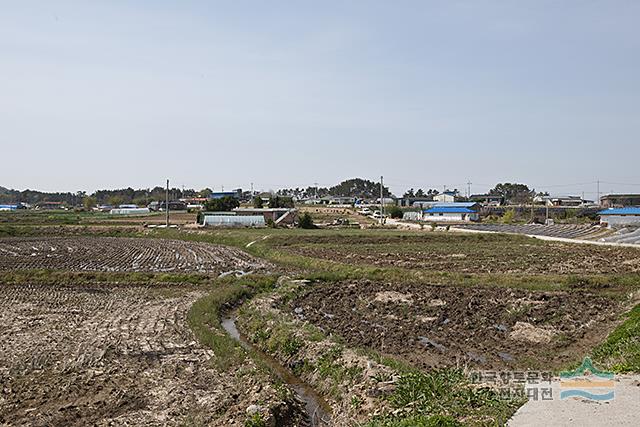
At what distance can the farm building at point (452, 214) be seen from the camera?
75750mm

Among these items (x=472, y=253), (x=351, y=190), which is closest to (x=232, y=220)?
(x=472, y=253)

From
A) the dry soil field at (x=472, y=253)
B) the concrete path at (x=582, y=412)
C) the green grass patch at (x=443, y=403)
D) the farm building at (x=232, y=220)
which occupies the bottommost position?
the dry soil field at (x=472, y=253)

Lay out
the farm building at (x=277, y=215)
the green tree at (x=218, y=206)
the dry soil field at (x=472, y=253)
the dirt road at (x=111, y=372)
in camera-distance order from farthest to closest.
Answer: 1. the green tree at (x=218, y=206)
2. the farm building at (x=277, y=215)
3. the dry soil field at (x=472, y=253)
4. the dirt road at (x=111, y=372)

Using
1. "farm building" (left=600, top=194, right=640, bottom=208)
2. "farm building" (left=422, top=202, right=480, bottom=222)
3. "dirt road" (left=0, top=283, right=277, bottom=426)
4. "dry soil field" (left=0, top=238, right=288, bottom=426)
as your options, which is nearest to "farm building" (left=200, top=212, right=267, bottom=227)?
"farm building" (left=422, top=202, right=480, bottom=222)

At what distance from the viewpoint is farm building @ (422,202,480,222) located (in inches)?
2982

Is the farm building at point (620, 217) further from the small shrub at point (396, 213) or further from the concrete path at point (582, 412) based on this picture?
the concrete path at point (582, 412)

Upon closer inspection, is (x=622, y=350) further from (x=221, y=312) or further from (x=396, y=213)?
(x=396, y=213)

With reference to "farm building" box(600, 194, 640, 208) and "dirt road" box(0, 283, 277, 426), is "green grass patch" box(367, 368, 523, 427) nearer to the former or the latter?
"dirt road" box(0, 283, 277, 426)

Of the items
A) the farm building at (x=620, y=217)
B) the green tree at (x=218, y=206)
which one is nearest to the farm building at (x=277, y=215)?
the green tree at (x=218, y=206)

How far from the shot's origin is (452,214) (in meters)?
76.8

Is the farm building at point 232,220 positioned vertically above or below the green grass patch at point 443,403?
above

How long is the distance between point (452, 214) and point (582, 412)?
70.5 m

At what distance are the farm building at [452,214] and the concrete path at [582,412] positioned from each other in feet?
221

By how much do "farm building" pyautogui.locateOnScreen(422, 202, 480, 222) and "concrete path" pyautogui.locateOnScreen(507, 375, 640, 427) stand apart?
67.2 m
